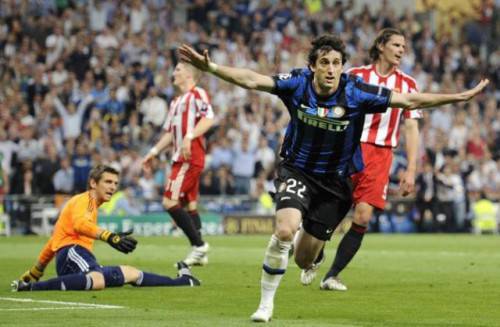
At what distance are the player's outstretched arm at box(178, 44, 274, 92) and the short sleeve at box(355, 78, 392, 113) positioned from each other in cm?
85

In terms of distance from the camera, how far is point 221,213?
2884 cm

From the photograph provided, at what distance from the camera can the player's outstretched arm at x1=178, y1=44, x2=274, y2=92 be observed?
9.29m

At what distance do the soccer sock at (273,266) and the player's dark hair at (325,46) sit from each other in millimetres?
1617

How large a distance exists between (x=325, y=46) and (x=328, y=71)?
0.22 meters

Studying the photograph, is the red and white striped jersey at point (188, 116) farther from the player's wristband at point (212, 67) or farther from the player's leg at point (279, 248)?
the player's wristband at point (212, 67)

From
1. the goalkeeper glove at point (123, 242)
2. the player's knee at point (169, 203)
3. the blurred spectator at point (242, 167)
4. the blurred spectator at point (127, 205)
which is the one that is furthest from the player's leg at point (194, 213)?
the blurred spectator at point (242, 167)

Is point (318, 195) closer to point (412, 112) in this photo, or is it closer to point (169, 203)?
point (412, 112)

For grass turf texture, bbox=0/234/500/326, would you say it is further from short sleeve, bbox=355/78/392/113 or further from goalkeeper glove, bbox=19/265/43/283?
short sleeve, bbox=355/78/392/113

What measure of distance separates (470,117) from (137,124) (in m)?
10.5

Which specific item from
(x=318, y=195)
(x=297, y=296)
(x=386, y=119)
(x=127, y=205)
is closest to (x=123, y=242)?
(x=297, y=296)

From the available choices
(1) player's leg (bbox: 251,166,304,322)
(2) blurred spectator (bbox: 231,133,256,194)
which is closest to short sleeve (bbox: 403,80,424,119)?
(1) player's leg (bbox: 251,166,304,322)

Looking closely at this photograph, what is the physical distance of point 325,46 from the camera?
1005cm

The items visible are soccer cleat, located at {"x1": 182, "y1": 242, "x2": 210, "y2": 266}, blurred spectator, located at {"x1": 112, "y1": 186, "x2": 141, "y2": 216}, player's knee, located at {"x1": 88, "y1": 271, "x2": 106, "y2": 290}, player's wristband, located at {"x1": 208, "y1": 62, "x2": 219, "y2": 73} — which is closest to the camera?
player's wristband, located at {"x1": 208, "y1": 62, "x2": 219, "y2": 73}

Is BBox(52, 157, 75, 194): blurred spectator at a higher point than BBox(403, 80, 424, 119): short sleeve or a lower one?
lower
